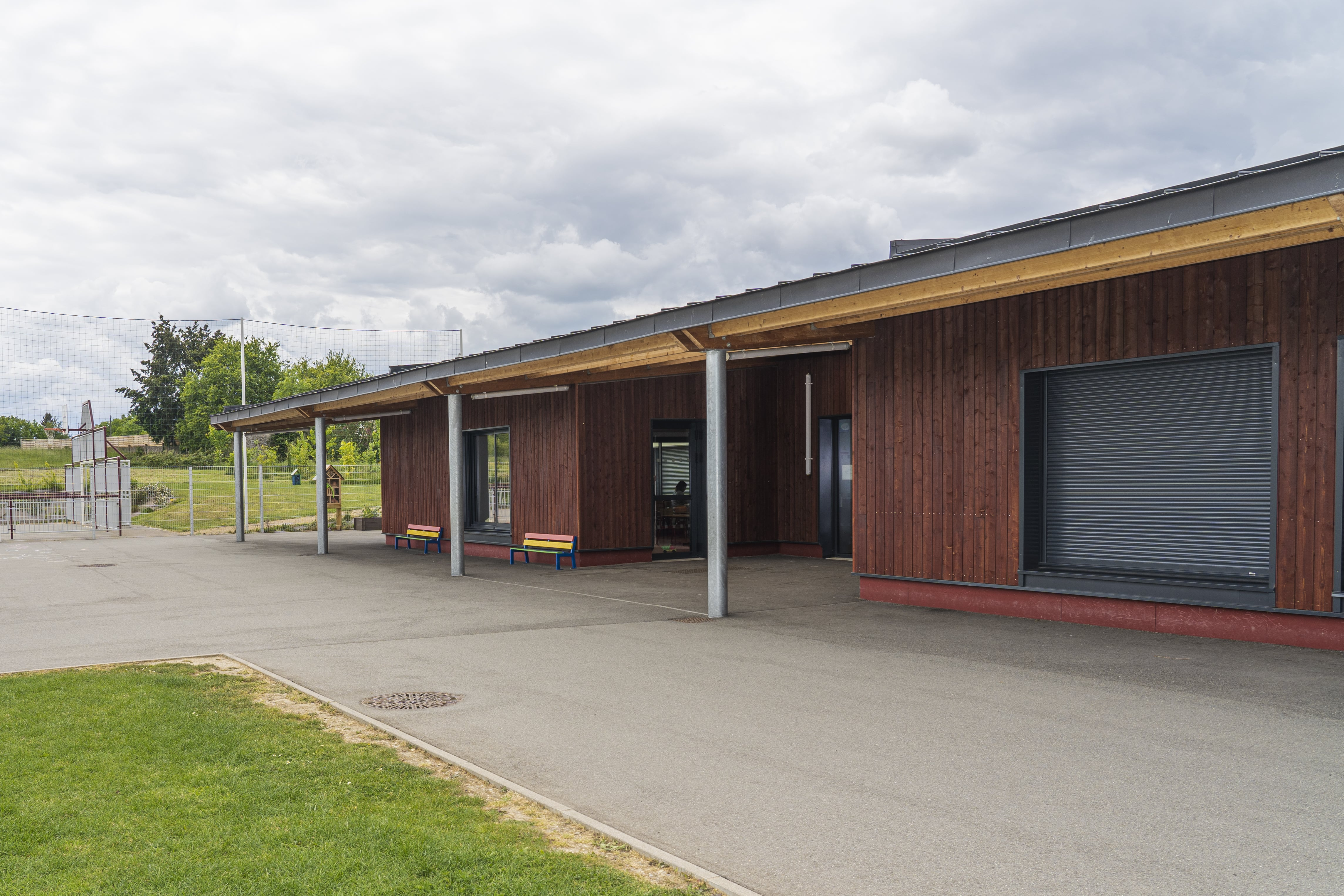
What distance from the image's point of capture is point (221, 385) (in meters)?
71.1

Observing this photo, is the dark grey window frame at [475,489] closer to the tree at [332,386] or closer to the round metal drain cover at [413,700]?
the round metal drain cover at [413,700]

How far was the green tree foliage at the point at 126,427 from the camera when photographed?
232ft

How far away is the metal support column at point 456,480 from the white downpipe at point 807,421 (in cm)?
566

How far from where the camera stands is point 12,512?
28.0 m

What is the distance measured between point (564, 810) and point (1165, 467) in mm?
7718

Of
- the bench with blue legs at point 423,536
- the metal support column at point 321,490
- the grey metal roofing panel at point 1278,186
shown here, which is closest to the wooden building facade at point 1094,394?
the grey metal roofing panel at point 1278,186

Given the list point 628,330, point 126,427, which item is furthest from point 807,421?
point 126,427

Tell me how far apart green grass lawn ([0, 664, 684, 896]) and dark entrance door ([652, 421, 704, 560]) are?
11851 mm

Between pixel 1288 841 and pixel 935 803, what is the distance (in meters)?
1.43

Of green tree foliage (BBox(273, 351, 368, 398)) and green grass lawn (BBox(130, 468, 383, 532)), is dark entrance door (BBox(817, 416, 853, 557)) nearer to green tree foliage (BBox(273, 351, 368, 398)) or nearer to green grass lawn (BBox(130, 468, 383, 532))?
green grass lawn (BBox(130, 468, 383, 532))

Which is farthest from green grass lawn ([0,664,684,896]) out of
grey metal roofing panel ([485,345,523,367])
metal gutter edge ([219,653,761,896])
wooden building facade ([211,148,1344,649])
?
grey metal roofing panel ([485,345,523,367])

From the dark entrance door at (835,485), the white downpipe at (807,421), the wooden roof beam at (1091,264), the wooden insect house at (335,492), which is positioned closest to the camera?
the wooden roof beam at (1091,264)

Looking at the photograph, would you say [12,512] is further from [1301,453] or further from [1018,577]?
[1301,453]

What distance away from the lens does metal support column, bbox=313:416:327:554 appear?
20922 mm
